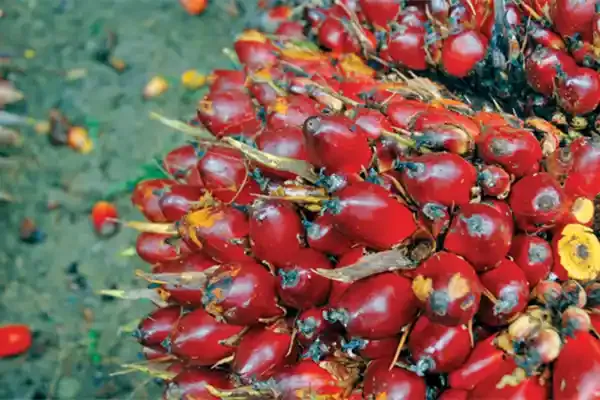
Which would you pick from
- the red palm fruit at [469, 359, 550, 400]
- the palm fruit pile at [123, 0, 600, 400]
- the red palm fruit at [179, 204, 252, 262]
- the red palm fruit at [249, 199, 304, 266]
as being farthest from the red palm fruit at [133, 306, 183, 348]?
the red palm fruit at [469, 359, 550, 400]

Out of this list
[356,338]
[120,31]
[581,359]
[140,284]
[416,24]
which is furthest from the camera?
[120,31]

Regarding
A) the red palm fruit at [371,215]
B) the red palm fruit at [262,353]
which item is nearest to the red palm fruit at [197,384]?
the red palm fruit at [262,353]

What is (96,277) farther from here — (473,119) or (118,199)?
(473,119)

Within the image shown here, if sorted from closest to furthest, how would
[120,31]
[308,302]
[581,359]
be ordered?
[581,359] → [308,302] → [120,31]

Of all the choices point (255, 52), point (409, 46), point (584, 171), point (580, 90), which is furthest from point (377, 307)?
point (255, 52)

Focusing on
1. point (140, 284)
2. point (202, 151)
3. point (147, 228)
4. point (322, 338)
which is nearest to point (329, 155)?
point (322, 338)

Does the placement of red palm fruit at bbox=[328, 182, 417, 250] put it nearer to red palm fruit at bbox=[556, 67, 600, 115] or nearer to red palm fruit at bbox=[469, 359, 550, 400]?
red palm fruit at bbox=[469, 359, 550, 400]

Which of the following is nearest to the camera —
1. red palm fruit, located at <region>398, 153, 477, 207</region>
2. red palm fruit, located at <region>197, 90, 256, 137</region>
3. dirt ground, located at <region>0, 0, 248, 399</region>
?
red palm fruit, located at <region>398, 153, 477, 207</region>
